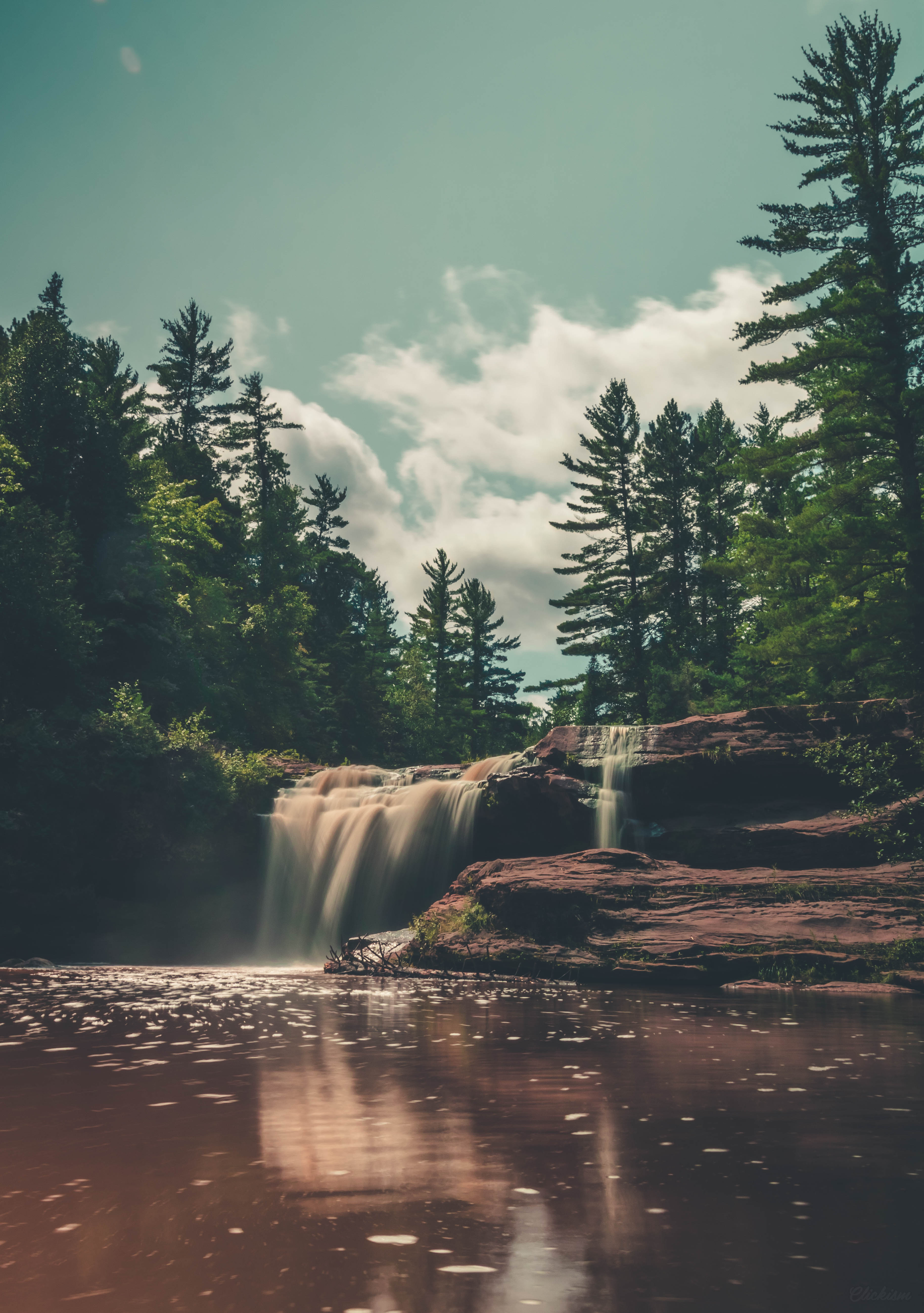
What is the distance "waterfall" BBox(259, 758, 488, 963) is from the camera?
73.5 feet

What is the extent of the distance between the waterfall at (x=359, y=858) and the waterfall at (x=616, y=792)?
10.9 feet

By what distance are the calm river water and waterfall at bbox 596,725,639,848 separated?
10754 millimetres

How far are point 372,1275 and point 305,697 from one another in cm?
3888

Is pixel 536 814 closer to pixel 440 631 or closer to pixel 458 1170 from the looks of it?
pixel 458 1170

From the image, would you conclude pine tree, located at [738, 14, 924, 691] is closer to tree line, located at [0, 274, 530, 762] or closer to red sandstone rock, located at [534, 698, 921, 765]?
red sandstone rock, located at [534, 698, 921, 765]

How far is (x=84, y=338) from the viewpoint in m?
50.2

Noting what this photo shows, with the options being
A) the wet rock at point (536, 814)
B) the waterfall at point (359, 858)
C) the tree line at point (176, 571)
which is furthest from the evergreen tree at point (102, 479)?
the wet rock at point (536, 814)

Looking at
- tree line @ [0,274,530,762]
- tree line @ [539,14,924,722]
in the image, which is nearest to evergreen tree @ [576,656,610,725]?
tree line @ [0,274,530,762]

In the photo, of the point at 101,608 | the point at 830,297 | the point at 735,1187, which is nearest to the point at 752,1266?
the point at 735,1187

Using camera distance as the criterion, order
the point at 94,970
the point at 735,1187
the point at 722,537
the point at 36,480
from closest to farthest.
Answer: the point at 735,1187 < the point at 94,970 < the point at 36,480 < the point at 722,537

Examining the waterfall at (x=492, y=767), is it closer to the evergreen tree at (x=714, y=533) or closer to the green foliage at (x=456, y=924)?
the green foliage at (x=456, y=924)

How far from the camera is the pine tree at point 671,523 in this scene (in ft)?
159

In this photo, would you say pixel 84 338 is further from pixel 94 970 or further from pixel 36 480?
pixel 94 970

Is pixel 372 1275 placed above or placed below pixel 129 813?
below
